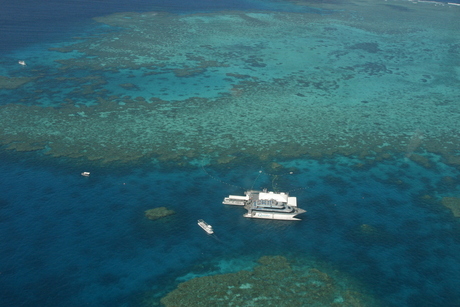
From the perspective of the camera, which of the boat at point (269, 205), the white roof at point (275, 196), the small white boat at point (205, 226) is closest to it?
the small white boat at point (205, 226)

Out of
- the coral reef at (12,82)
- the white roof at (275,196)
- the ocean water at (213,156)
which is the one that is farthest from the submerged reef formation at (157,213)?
the coral reef at (12,82)

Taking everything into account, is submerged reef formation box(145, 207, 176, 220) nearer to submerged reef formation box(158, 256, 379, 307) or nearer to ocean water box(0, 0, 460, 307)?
ocean water box(0, 0, 460, 307)

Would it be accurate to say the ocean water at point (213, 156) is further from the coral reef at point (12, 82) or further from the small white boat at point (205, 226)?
the small white boat at point (205, 226)

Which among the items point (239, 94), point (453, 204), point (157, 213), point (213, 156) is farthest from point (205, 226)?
point (239, 94)

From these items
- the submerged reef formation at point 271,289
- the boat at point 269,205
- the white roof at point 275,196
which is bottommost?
the submerged reef formation at point 271,289

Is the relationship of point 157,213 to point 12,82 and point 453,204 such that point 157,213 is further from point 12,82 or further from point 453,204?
point 12,82

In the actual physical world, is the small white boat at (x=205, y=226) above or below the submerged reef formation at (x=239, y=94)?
below

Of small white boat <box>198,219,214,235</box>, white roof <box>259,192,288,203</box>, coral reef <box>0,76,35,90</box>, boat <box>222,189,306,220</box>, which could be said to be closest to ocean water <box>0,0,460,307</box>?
coral reef <box>0,76,35,90</box>
